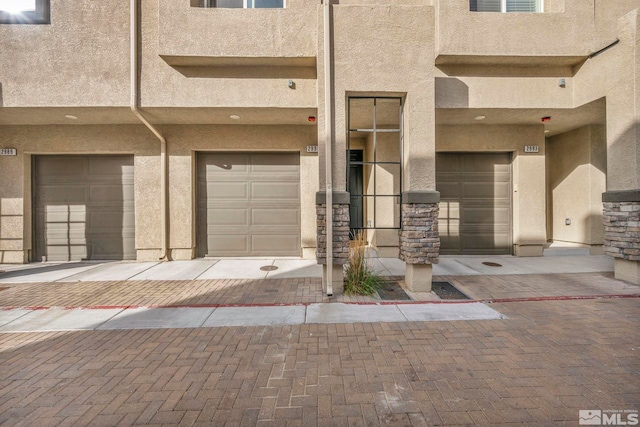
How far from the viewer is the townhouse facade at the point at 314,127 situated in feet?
16.8

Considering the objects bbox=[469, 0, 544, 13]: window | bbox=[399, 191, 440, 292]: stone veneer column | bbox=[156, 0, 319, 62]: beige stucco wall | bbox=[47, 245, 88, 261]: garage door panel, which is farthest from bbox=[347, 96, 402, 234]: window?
bbox=[47, 245, 88, 261]: garage door panel

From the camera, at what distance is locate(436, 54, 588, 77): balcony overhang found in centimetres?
591

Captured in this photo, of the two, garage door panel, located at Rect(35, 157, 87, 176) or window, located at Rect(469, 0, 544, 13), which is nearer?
window, located at Rect(469, 0, 544, 13)

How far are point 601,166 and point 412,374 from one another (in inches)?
359

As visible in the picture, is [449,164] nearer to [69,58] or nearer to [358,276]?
[358,276]

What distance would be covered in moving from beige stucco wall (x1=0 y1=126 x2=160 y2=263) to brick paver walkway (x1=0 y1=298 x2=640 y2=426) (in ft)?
14.6

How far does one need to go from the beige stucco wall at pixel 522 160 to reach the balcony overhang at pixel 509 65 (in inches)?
71.5

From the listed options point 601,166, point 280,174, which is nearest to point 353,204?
point 280,174

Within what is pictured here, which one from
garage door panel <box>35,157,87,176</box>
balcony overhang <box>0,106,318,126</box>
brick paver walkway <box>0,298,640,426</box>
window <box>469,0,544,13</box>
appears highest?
window <box>469,0,544,13</box>

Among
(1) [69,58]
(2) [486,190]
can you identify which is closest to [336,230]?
(2) [486,190]

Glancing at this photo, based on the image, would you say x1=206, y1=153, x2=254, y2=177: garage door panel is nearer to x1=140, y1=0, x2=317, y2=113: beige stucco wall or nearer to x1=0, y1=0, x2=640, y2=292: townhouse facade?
x1=0, y1=0, x2=640, y2=292: townhouse facade

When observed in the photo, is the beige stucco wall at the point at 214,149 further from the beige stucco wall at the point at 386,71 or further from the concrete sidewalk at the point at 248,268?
the beige stucco wall at the point at 386,71

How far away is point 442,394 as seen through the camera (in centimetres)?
249

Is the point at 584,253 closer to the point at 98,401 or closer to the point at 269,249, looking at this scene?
the point at 269,249
